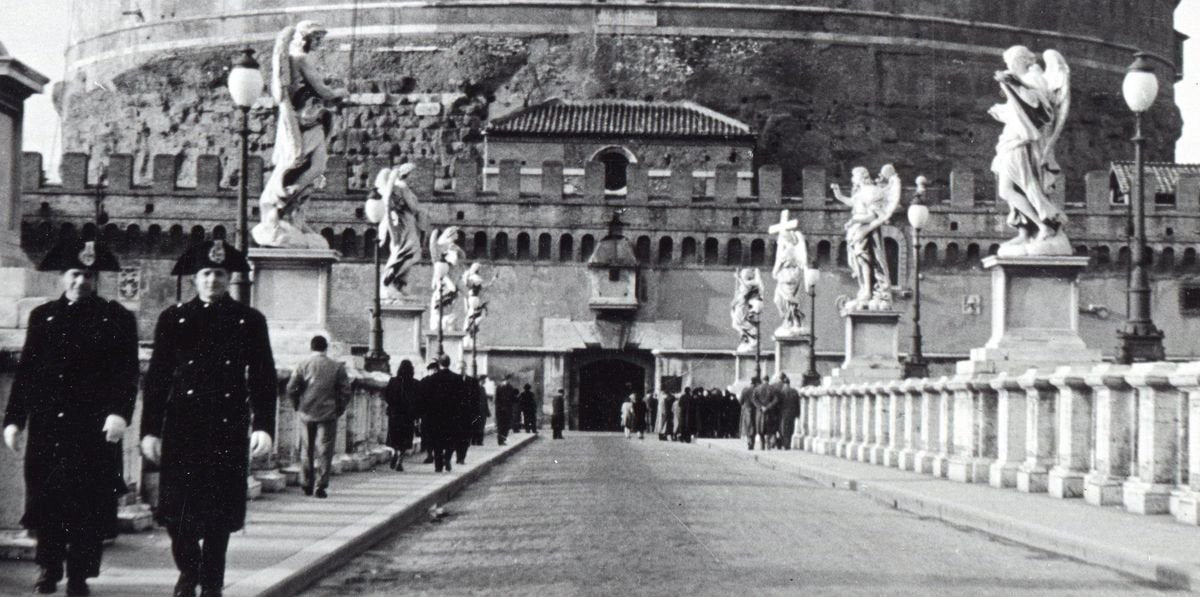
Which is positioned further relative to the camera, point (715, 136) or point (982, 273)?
point (715, 136)

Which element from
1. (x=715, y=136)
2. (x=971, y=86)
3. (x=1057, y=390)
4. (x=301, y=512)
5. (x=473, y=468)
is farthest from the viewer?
(x=971, y=86)

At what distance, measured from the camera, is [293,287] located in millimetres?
15547

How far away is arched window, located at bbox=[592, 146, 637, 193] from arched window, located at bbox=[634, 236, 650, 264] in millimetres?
3193

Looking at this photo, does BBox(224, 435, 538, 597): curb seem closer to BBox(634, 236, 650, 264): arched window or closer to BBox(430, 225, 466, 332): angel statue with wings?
BBox(430, 225, 466, 332): angel statue with wings

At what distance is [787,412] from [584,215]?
80.7 ft

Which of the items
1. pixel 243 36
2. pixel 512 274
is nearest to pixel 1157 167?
pixel 512 274

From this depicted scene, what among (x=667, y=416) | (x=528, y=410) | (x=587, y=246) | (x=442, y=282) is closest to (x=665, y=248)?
(x=587, y=246)

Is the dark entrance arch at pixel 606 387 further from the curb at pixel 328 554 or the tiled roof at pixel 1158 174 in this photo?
the curb at pixel 328 554

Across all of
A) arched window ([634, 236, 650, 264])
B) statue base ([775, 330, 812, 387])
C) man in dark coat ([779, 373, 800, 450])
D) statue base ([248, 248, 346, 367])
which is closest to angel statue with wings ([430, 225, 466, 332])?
statue base ([775, 330, 812, 387])

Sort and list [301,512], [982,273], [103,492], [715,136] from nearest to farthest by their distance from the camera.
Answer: [103,492] → [301,512] → [982,273] → [715,136]

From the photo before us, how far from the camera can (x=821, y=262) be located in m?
53.0

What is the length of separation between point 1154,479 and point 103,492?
24.1 feet

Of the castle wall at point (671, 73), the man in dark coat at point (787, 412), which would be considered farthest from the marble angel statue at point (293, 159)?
the castle wall at point (671, 73)

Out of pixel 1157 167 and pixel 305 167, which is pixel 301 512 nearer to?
pixel 305 167
